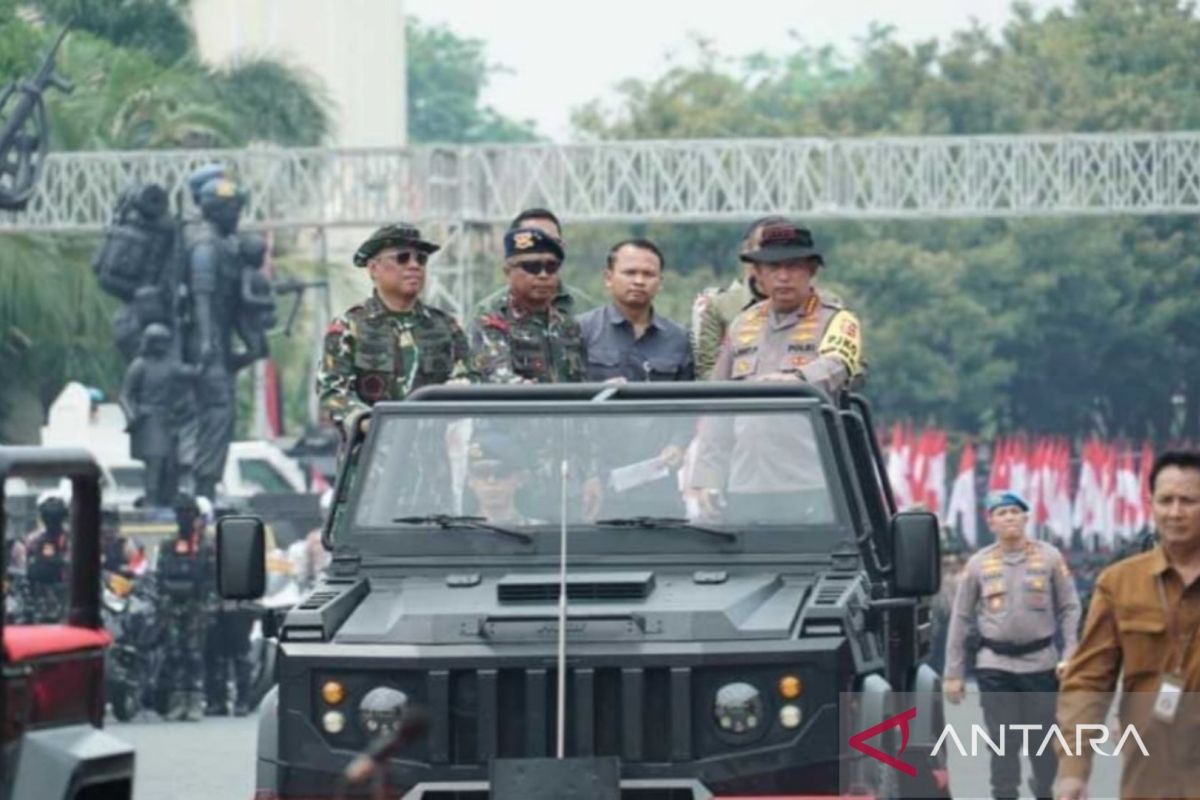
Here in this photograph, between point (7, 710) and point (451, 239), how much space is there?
49965mm

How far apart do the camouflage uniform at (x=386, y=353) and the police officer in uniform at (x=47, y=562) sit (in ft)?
19.3

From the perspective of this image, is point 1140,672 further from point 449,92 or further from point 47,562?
point 449,92

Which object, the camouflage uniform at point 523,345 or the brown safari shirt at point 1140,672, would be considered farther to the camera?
the camouflage uniform at point 523,345

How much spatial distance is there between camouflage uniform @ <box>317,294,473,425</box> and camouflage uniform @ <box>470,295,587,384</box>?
0.20 meters

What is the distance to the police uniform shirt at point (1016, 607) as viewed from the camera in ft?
66.4

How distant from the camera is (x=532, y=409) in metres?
14.2

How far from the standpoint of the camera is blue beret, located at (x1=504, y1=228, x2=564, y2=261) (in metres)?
15.4

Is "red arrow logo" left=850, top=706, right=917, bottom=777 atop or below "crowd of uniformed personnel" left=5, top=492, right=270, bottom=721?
atop

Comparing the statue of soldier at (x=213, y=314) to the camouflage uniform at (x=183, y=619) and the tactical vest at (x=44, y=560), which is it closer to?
the camouflage uniform at (x=183, y=619)

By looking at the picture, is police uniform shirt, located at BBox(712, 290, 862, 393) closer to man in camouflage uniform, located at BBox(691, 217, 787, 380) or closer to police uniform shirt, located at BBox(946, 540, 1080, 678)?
man in camouflage uniform, located at BBox(691, 217, 787, 380)

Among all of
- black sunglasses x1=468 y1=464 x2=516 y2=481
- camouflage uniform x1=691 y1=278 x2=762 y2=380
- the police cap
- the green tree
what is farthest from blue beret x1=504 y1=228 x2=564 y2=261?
the green tree

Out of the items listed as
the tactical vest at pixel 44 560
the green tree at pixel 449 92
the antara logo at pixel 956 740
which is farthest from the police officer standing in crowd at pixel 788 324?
the green tree at pixel 449 92

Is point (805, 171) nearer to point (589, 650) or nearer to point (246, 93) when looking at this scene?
point (246, 93)

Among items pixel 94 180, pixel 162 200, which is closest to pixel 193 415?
pixel 162 200
